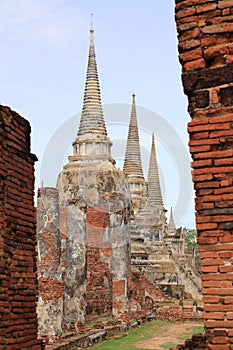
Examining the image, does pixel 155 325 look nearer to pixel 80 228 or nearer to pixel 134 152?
pixel 80 228

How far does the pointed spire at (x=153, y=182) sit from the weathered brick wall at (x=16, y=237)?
41.6 m

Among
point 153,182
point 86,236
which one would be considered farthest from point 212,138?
point 153,182

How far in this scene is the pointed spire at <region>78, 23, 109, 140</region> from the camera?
38531 mm

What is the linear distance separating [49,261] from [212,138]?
33.4 feet

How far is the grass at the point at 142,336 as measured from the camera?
15.2 metres

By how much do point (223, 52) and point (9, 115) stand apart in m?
2.98

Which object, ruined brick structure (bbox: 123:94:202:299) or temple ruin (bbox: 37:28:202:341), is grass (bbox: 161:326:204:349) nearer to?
temple ruin (bbox: 37:28:202:341)

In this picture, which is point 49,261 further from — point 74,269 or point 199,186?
point 199,186

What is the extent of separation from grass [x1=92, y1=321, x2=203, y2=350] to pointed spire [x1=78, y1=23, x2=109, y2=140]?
18003 mm

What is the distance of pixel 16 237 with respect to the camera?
7000 millimetres

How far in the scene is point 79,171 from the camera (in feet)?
117

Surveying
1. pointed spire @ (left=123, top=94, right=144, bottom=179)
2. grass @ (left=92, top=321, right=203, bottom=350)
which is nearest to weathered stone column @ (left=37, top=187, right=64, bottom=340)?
grass @ (left=92, top=321, right=203, bottom=350)

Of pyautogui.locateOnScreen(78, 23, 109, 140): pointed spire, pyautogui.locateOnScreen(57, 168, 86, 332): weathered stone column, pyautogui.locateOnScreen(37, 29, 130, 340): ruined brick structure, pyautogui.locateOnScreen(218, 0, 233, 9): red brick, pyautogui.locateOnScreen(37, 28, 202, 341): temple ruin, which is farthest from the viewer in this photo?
pyautogui.locateOnScreen(78, 23, 109, 140): pointed spire

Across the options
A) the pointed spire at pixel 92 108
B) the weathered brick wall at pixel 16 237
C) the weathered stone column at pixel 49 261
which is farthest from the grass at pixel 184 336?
the pointed spire at pixel 92 108
